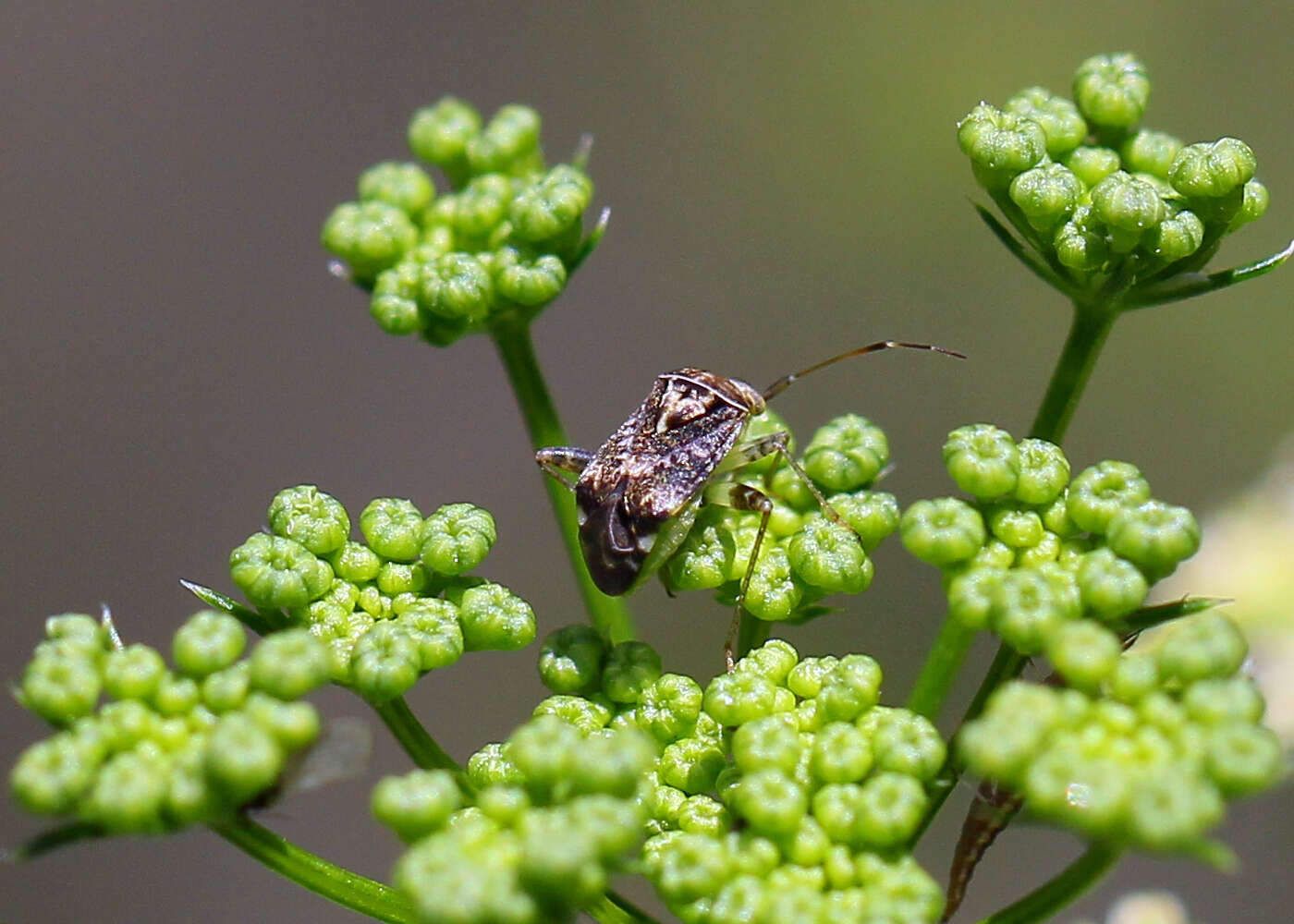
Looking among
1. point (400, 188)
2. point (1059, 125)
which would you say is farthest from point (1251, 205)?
point (400, 188)

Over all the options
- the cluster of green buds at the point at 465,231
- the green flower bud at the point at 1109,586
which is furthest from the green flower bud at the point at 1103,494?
the cluster of green buds at the point at 465,231

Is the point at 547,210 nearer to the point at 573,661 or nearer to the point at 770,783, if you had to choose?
the point at 573,661

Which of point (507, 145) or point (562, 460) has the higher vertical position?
point (507, 145)

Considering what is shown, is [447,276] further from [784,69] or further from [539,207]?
[784,69]

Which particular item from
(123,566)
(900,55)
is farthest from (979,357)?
(123,566)

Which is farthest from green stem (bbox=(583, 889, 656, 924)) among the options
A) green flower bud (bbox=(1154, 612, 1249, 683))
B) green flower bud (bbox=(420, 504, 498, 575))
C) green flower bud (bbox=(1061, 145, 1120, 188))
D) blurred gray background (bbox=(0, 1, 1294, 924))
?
blurred gray background (bbox=(0, 1, 1294, 924))

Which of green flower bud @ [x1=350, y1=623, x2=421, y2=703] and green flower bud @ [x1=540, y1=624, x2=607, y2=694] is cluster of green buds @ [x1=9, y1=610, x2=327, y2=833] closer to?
green flower bud @ [x1=350, y1=623, x2=421, y2=703]
